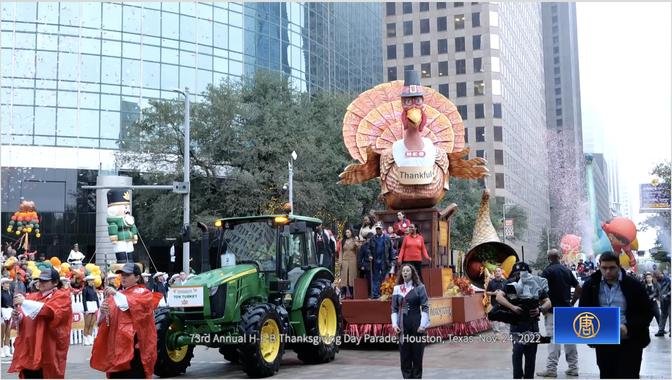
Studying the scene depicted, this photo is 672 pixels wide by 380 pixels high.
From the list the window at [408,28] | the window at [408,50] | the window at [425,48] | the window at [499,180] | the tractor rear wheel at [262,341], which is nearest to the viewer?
the tractor rear wheel at [262,341]

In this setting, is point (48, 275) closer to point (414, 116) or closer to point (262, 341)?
point (262, 341)

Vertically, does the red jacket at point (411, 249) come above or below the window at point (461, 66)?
below

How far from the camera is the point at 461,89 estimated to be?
82688mm

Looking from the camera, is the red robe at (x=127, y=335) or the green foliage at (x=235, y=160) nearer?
the red robe at (x=127, y=335)

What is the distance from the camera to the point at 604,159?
16625cm

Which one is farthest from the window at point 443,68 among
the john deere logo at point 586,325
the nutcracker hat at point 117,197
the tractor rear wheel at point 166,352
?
the john deere logo at point 586,325

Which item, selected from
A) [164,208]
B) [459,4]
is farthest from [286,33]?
[459,4]

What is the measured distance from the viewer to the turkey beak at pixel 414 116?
691 inches

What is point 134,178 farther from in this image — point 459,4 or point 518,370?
point 459,4

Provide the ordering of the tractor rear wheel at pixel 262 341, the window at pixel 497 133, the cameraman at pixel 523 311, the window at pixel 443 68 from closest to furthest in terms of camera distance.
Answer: the cameraman at pixel 523 311
the tractor rear wheel at pixel 262 341
the window at pixel 497 133
the window at pixel 443 68

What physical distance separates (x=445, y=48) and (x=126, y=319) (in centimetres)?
7943

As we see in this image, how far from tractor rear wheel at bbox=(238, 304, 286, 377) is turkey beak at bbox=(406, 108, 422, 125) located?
7.10m

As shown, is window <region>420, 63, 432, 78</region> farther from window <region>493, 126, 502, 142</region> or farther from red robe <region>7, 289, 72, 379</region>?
red robe <region>7, 289, 72, 379</region>

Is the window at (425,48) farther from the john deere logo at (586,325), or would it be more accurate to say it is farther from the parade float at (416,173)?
the john deere logo at (586,325)
